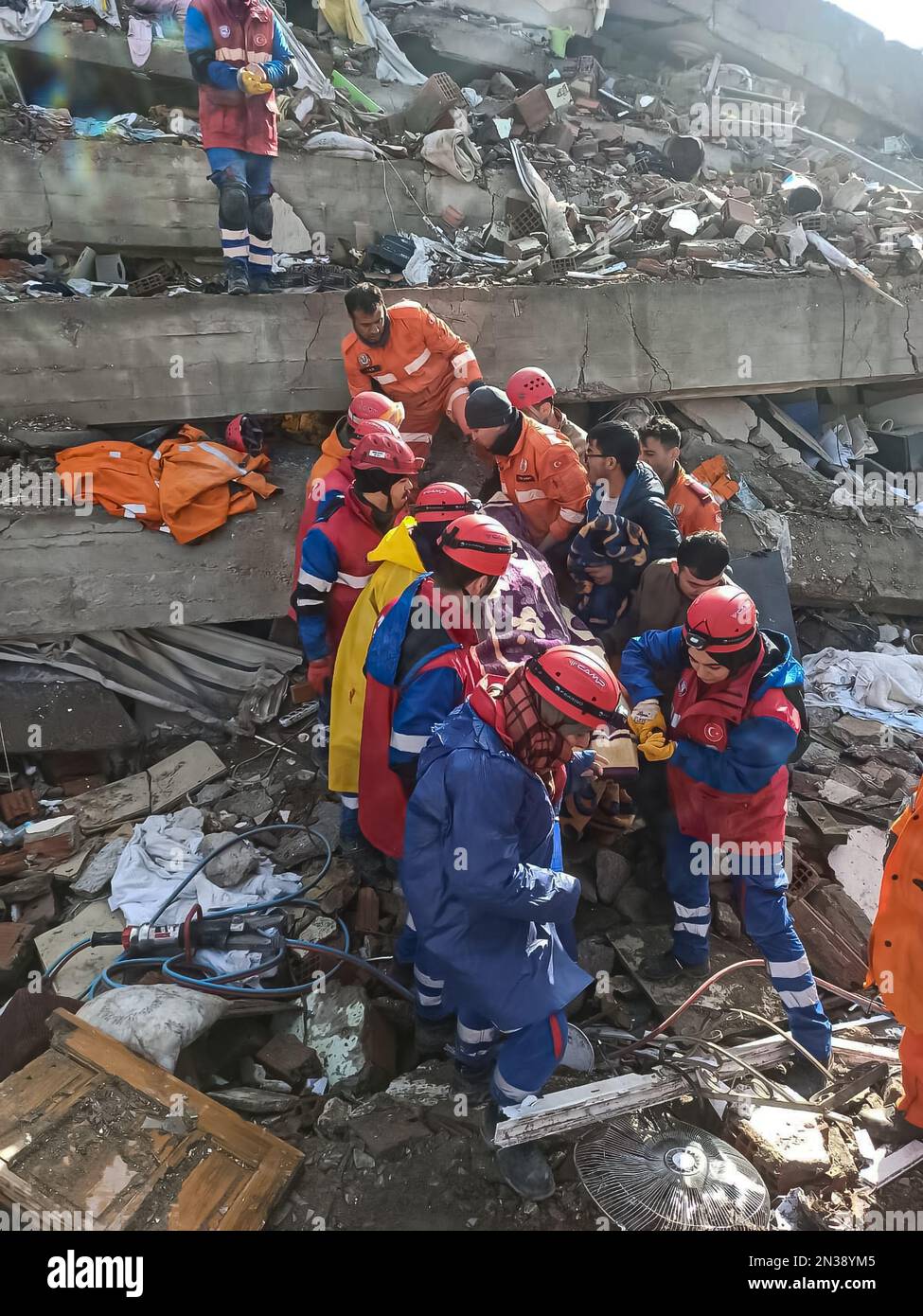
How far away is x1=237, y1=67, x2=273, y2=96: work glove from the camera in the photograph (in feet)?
16.5

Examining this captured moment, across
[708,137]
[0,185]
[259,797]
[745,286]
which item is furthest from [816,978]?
[708,137]

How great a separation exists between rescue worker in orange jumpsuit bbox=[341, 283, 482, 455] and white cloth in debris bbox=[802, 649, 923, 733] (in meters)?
3.18

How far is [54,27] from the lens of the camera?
310 inches

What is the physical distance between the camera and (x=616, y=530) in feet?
13.1

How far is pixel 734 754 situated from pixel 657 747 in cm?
30

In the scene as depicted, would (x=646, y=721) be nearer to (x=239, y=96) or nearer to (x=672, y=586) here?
→ (x=672, y=586)

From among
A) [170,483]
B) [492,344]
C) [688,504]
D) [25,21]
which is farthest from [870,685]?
[25,21]

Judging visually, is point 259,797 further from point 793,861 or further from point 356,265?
point 356,265

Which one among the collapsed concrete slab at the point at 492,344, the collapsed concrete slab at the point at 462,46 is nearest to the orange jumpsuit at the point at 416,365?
the collapsed concrete slab at the point at 492,344

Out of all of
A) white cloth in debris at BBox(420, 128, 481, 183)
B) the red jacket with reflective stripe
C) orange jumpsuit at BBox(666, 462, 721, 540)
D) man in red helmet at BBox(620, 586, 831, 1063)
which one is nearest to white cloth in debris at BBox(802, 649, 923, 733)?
orange jumpsuit at BBox(666, 462, 721, 540)

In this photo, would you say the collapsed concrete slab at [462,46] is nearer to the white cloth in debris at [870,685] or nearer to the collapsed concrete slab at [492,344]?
the collapsed concrete slab at [492,344]

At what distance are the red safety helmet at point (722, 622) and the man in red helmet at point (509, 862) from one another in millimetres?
807

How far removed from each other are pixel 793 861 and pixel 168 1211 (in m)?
3.30

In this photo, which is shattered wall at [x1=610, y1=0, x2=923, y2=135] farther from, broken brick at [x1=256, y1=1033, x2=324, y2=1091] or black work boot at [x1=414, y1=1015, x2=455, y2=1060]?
broken brick at [x1=256, y1=1033, x2=324, y2=1091]
